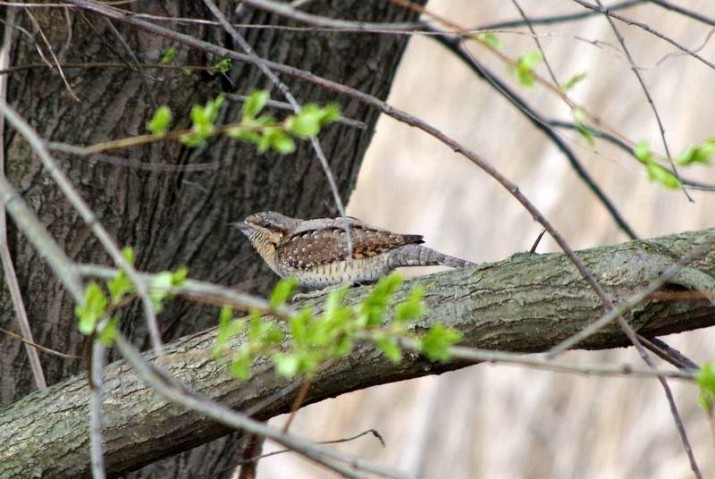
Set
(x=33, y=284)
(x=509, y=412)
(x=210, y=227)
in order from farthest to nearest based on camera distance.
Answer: (x=509, y=412)
(x=210, y=227)
(x=33, y=284)

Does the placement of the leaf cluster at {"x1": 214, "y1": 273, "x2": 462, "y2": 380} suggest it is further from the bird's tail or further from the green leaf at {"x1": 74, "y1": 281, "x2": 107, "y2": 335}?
the bird's tail

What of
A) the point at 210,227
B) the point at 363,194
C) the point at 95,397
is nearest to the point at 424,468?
the point at 363,194

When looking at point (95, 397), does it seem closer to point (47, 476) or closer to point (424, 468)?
point (47, 476)

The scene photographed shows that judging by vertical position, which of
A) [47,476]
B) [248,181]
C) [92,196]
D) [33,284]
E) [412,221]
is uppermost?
[412,221]

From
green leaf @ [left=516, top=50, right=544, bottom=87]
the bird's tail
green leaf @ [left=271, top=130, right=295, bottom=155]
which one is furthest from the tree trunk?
green leaf @ [left=271, top=130, right=295, bottom=155]

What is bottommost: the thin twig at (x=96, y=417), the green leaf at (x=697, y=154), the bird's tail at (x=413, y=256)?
the thin twig at (x=96, y=417)

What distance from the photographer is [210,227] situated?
427cm

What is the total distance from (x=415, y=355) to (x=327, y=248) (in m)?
1.26

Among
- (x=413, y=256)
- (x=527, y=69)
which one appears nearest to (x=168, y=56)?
(x=413, y=256)

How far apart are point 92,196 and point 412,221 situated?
306 inches

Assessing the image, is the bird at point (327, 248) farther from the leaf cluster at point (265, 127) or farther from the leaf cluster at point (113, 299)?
the leaf cluster at point (113, 299)

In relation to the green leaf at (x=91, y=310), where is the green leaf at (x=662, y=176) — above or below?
above

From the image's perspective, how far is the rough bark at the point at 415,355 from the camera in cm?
Result: 279

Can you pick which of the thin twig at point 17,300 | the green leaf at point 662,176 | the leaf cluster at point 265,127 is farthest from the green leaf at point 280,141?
the thin twig at point 17,300
